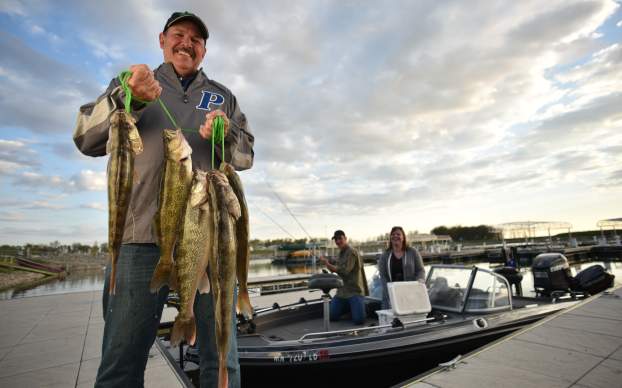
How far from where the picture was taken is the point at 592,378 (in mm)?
2740

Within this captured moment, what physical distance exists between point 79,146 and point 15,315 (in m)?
8.15

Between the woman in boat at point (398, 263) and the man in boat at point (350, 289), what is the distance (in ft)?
1.37

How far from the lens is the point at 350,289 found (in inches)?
239

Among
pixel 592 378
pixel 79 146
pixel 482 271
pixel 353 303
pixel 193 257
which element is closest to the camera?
pixel 193 257

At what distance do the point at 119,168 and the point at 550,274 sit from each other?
27.2 ft

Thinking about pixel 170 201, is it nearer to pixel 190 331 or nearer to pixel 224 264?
pixel 224 264

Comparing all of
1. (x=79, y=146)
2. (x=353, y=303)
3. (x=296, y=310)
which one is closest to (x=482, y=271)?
(x=353, y=303)

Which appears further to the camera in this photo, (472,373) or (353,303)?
(353,303)

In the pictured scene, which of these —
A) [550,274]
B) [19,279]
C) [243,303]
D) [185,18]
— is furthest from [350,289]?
[19,279]

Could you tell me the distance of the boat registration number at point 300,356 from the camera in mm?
3881

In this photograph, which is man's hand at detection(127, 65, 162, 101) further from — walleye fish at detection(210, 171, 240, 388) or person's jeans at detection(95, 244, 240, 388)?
person's jeans at detection(95, 244, 240, 388)

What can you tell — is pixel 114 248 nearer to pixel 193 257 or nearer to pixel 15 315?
pixel 193 257

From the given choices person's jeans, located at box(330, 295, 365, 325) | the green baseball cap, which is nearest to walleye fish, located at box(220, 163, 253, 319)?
the green baseball cap

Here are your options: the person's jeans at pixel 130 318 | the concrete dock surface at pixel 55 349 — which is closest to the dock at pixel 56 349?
the concrete dock surface at pixel 55 349
